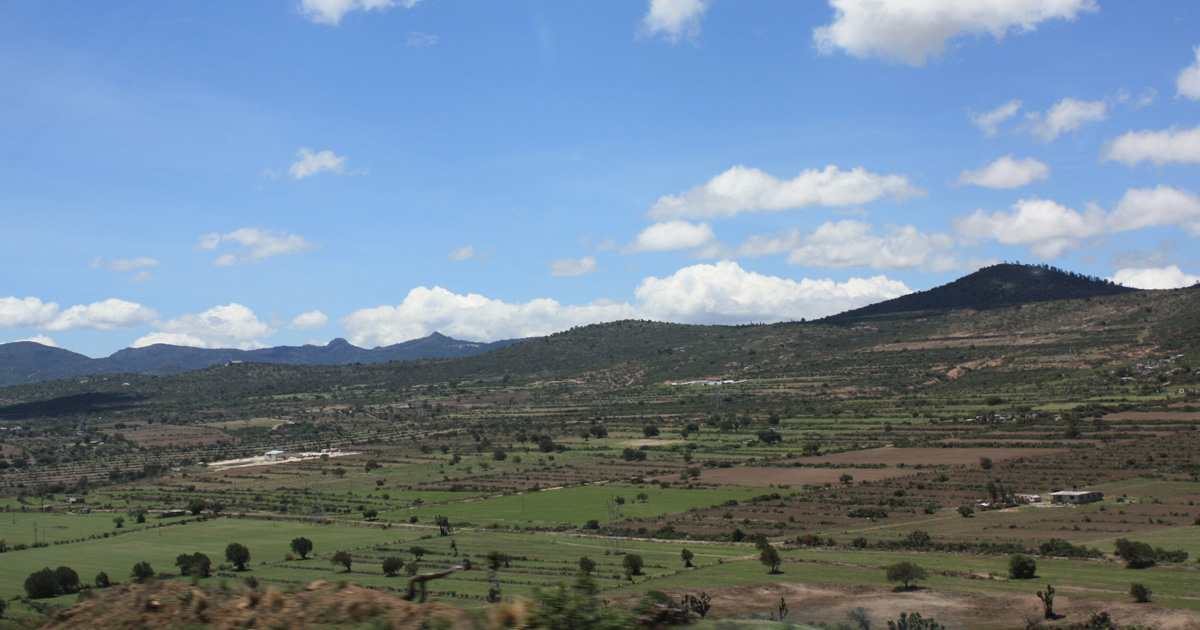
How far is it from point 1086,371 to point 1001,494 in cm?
9020

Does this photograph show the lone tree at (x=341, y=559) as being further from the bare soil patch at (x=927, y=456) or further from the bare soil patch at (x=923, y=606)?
the bare soil patch at (x=927, y=456)

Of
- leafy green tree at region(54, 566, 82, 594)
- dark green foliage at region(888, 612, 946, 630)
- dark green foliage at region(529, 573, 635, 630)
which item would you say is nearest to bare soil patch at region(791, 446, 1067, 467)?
dark green foliage at region(888, 612, 946, 630)

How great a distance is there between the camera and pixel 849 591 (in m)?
40.7

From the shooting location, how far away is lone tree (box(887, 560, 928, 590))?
4088 centimetres

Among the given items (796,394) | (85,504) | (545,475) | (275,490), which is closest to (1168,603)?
(545,475)

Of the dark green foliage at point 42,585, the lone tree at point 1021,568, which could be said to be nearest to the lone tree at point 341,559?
the dark green foliage at point 42,585

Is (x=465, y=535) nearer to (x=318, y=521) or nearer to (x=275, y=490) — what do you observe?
(x=318, y=521)

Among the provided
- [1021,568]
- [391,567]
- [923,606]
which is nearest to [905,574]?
[923,606]

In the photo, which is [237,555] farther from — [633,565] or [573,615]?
[573,615]

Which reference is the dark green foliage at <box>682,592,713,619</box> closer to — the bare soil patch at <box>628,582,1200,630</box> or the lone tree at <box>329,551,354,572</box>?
the bare soil patch at <box>628,582,1200,630</box>

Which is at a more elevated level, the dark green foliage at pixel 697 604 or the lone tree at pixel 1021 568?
the dark green foliage at pixel 697 604

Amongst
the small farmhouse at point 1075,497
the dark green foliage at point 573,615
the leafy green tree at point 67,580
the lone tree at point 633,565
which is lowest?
the small farmhouse at point 1075,497

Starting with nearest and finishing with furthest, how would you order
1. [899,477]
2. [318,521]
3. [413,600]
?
[413,600] → [318,521] → [899,477]

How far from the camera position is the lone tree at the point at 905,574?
134 feet
